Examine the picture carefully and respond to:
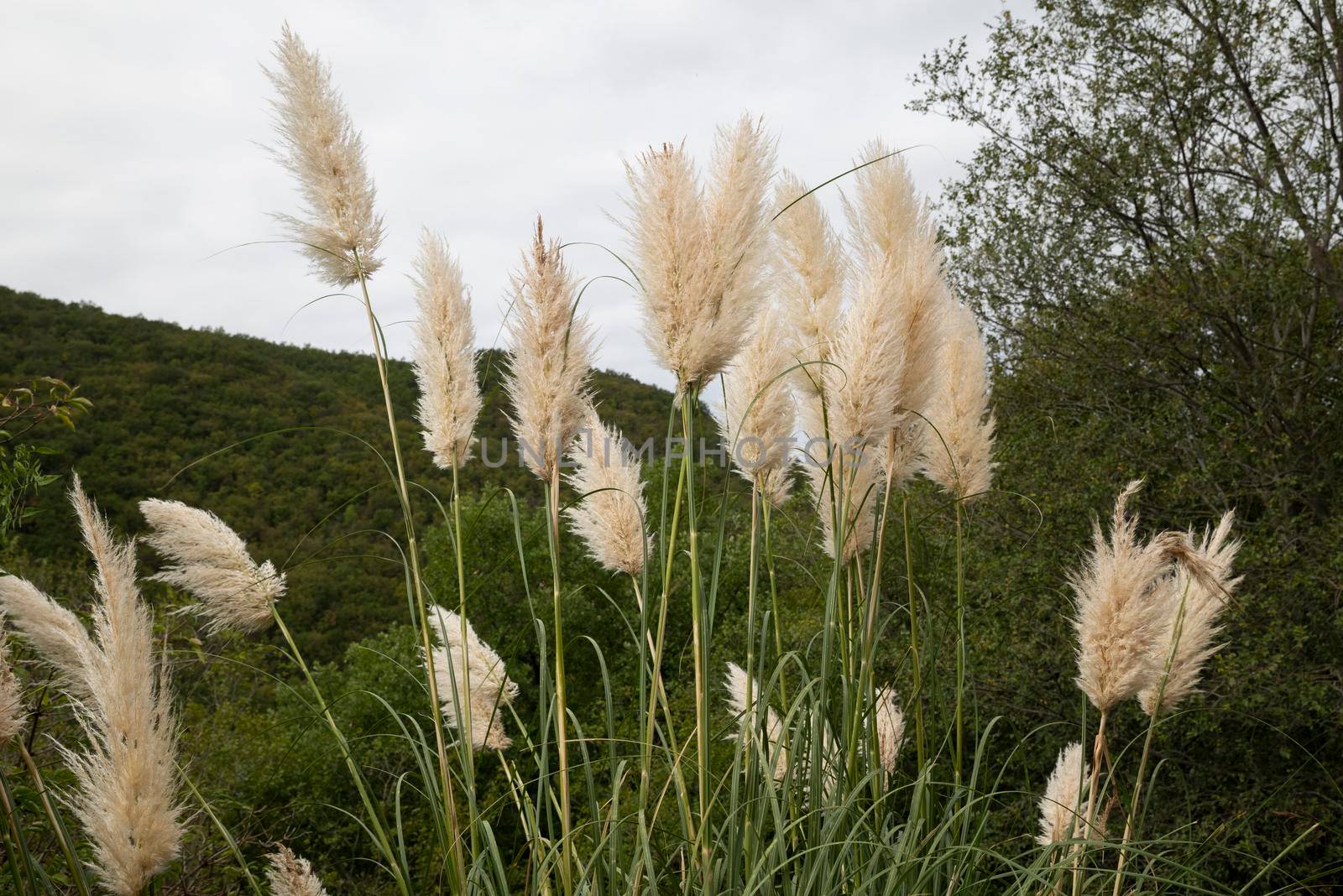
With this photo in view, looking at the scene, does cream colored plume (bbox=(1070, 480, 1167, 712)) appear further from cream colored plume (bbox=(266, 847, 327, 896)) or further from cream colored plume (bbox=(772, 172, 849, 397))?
cream colored plume (bbox=(266, 847, 327, 896))

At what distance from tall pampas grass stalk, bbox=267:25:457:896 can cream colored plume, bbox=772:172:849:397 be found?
111 centimetres

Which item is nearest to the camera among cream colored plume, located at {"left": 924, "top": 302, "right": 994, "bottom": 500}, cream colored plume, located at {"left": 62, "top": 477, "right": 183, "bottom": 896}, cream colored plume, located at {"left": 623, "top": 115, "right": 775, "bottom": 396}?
cream colored plume, located at {"left": 62, "top": 477, "right": 183, "bottom": 896}

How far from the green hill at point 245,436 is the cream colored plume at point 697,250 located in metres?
9.96

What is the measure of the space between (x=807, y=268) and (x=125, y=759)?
2.04 meters

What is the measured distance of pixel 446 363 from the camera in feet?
7.62

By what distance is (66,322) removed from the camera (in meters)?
24.0

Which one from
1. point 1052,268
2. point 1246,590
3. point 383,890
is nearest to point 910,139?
point 1246,590

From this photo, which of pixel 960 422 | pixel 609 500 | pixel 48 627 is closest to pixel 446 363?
pixel 609 500

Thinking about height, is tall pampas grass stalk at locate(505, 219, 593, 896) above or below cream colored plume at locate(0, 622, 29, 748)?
above

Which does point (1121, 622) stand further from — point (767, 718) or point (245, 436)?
point (245, 436)

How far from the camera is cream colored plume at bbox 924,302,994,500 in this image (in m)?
2.88

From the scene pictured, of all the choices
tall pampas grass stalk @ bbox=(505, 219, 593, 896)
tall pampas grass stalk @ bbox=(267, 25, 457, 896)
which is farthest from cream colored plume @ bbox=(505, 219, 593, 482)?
tall pampas grass stalk @ bbox=(267, 25, 457, 896)

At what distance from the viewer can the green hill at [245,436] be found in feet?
51.0

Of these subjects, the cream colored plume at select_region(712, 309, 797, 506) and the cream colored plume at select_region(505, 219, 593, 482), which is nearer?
the cream colored plume at select_region(505, 219, 593, 482)
